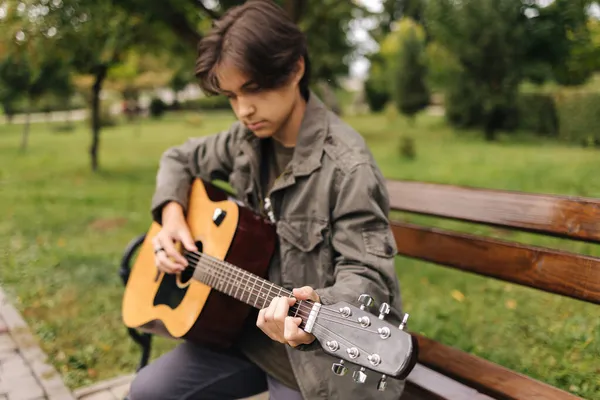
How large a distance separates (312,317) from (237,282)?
1.56 feet

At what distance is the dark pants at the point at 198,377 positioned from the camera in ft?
7.18

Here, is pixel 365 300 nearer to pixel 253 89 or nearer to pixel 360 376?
pixel 360 376

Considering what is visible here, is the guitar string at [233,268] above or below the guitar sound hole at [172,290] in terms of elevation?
above

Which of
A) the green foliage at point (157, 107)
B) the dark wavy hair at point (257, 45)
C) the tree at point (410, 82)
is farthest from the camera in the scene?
the green foliage at point (157, 107)

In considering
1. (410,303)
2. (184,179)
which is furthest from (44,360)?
(410,303)

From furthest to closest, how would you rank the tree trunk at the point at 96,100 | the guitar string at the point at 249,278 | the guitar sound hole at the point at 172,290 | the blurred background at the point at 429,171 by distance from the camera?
the tree trunk at the point at 96,100, the blurred background at the point at 429,171, the guitar sound hole at the point at 172,290, the guitar string at the point at 249,278

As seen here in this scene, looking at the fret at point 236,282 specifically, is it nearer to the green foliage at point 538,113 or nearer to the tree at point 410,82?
the green foliage at point 538,113

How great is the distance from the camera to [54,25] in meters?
3.83

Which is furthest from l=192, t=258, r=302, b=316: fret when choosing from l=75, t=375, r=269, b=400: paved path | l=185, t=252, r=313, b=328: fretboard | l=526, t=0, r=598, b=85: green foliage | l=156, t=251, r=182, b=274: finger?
l=526, t=0, r=598, b=85: green foliage

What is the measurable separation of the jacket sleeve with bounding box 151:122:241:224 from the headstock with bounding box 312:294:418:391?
1.14m

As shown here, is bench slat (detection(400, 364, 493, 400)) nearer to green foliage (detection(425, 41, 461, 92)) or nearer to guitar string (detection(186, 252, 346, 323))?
guitar string (detection(186, 252, 346, 323))

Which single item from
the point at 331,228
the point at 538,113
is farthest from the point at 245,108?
the point at 538,113

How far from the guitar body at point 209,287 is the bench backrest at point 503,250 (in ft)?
2.76

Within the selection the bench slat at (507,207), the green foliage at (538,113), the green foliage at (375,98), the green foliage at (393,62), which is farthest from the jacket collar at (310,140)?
the green foliage at (375,98)
